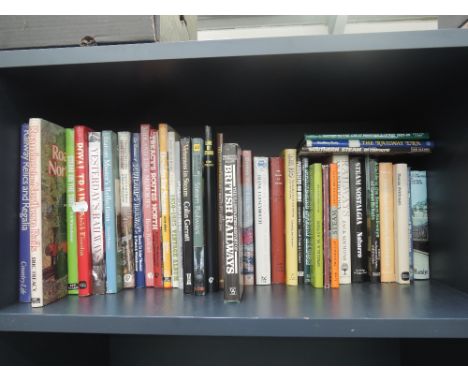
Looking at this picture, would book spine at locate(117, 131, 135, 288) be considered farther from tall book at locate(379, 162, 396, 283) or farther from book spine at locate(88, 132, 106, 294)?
tall book at locate(379, 162, 396, 283)

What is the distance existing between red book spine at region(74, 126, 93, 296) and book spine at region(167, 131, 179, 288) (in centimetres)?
15

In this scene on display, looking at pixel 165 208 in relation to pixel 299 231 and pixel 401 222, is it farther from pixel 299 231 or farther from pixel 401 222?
pixel 401 222

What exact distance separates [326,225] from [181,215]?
28cm

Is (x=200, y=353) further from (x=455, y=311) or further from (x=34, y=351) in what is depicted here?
(x=455, y=311)

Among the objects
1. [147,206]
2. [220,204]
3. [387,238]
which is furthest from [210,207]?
[387,238]

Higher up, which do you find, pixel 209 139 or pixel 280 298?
pixel 209 139

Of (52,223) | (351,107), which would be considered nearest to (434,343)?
(351,107)

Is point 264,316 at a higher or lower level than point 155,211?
lower

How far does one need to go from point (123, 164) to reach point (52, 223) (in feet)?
0.55

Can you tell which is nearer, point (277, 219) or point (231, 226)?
point (231, 226)

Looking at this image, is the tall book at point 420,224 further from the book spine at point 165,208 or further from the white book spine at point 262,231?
the book spine at point 165,208

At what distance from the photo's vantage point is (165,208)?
628mm

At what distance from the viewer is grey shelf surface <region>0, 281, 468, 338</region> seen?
18.1 inches

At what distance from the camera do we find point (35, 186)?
53cm
